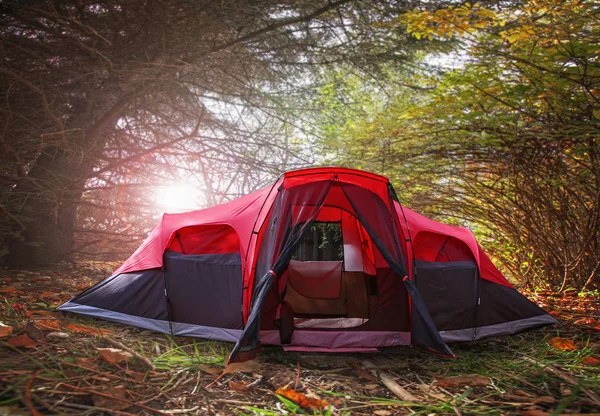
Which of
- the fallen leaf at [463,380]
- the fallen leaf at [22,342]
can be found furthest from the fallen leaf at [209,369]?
the fallen leaf at [463,380]

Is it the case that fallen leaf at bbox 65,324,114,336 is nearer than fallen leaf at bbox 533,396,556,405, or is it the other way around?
fallen leaf at bbox 533,396,556,405

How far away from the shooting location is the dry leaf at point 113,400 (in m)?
2.00

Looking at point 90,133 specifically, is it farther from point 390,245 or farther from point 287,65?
point 390,245

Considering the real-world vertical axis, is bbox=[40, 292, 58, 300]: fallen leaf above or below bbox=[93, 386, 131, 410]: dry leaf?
above

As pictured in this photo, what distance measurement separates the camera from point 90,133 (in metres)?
5.26

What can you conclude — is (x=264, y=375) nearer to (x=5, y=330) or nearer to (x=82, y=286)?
(x=5, y=330)

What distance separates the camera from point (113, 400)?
2.05 m

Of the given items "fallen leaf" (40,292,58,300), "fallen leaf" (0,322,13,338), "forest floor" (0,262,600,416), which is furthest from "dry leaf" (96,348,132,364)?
"fallen leaf" (40,292,58,300)

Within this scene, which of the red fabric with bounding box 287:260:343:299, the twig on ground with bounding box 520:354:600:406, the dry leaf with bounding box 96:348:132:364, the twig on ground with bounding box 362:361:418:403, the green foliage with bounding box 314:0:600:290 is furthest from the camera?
the red fabric with bounding box 287:260:343:299

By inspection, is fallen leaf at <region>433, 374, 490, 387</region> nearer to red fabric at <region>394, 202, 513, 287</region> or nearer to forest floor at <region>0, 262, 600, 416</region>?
forest floor at <region>0, 262, 600, 416</region>

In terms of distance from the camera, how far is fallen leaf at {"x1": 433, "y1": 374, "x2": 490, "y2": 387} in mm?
2590

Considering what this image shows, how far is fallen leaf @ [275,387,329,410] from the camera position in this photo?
2.21m

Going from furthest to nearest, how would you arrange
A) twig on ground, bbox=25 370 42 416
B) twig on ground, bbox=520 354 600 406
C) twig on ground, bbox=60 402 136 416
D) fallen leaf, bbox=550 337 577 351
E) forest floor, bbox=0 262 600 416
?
fallen leaf, bbox=550 337 577 351, twig on ground, bbox=520 354 600 406, forest floor, bbox=0 262 600 416, twig on ground, bbox=60 402 136 416, twig on ground, bbox=25 370 42 416

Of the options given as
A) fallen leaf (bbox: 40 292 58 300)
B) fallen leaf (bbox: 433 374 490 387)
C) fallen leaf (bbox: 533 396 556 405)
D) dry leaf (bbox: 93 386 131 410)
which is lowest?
fallen leaf (bbox: 433 374 490 387)
